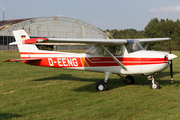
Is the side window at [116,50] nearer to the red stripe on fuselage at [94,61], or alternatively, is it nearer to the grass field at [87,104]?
the red stripe on fuselage at [94,61]

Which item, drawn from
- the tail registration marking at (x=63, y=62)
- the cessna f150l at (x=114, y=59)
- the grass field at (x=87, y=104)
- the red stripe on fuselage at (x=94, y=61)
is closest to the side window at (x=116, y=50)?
the cessna f150l at (x=114, y=59)

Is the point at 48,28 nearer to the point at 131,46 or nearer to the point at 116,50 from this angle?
the point at 116,50

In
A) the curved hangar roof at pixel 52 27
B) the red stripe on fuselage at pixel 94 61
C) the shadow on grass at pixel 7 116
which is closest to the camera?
the shadow on grass at pixel 7 116

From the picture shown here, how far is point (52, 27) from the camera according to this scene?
50.3 meters

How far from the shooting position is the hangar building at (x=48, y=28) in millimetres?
47750

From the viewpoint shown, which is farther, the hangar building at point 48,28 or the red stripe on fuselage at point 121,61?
the hangar building at point 48,28

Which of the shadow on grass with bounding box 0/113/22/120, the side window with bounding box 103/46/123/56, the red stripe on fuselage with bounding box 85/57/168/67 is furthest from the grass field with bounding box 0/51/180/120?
the side window with bounding box 103/46/123/56

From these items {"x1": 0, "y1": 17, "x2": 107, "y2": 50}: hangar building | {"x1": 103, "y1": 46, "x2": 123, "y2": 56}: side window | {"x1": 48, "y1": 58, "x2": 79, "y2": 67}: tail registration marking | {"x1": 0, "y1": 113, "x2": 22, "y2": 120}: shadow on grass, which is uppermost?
{"x1": 0, "y1": 17, "x2": 107, "y2": 50}: hangar building

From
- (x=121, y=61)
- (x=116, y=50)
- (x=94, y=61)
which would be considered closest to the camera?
(x=121, y=61)

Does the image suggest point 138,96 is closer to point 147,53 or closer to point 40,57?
point 147,53

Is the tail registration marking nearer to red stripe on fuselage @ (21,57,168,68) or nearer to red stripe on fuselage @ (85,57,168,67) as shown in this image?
red stripe on fuselage @ (21,57,168,68)

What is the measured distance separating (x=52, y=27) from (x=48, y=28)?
1.06m

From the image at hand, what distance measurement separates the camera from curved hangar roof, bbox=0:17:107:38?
157 ft

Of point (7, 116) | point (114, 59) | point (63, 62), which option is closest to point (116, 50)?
point (114, 59)
